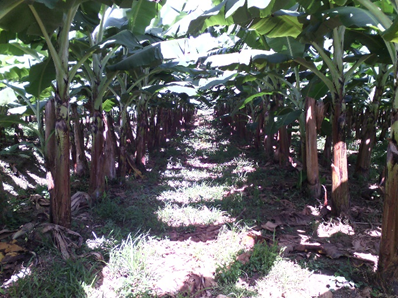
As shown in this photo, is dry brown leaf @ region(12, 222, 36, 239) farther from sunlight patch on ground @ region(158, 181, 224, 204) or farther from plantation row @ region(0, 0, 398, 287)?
sunlight patch on ground @ region(158, 181, 224, 204)

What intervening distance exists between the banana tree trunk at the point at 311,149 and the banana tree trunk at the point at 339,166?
1.55 ft

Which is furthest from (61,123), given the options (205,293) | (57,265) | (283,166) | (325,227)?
(283,166)

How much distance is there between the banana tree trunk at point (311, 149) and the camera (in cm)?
427

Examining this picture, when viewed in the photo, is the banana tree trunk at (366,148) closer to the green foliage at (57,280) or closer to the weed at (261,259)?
the weed at (261,259)

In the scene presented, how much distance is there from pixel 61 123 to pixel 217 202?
2.62 meters

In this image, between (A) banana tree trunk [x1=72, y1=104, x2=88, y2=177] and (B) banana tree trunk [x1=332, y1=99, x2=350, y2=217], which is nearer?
(B) banana tree trunk [x1=332, y1=99, x2=350, y2=217]

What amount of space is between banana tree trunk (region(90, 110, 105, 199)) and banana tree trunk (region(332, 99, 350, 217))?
341cm

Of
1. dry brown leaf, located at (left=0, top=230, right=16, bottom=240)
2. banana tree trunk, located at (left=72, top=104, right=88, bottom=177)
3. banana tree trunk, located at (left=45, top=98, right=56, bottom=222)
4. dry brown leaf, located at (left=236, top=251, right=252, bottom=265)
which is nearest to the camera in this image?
dry brown leaf, located at (left=236, top=251, right=252, bottom=265)

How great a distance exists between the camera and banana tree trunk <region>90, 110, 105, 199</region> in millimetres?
4520

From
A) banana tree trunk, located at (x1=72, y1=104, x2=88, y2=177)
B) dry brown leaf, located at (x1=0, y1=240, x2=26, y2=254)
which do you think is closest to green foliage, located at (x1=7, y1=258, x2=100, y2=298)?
dry brown leaf, located at (x1=0, y1=240, x2=26, y2=254)

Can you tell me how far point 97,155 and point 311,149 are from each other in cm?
330

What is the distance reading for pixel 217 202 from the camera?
15.4ft

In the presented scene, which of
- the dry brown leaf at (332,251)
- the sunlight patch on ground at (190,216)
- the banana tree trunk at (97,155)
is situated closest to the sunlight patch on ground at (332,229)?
the dry brown leaf at (332,251)

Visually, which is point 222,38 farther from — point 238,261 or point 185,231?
point 238,261
